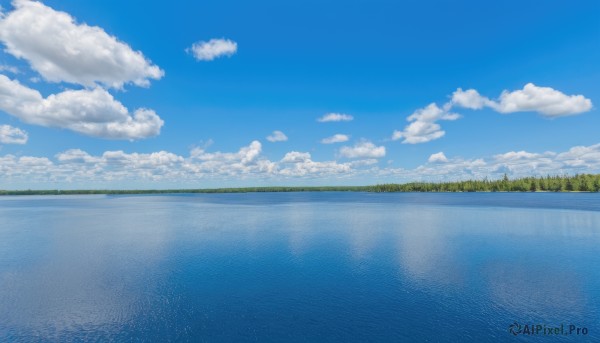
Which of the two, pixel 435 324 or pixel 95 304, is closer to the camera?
pixel 435 324

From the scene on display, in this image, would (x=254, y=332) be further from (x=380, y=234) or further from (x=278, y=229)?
(x=278, y=229)

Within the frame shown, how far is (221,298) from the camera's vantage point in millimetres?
21609

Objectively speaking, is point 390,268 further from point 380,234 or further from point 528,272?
point 380,234

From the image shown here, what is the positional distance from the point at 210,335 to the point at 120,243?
33348 millimetres

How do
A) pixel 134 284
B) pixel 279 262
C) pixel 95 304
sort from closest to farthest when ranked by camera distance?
pixel 95 304 → pixel 134 284 → pixel 279 262

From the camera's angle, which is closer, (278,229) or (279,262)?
(279,262)

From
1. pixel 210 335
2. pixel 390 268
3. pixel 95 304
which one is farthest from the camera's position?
pixel 390 268

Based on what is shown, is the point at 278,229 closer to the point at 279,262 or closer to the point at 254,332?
the point at 279,262

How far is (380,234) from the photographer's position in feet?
154

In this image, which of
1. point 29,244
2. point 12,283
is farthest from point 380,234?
point 29,244

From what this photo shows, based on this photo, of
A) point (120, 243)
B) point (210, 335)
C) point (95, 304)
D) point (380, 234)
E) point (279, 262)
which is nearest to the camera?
point (210, 335)

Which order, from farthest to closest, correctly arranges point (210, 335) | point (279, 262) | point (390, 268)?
point (279, 262)
point (390, 268)
point (210, 335)

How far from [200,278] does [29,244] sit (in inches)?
1369

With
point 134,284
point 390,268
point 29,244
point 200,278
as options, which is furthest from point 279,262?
point 29,244
